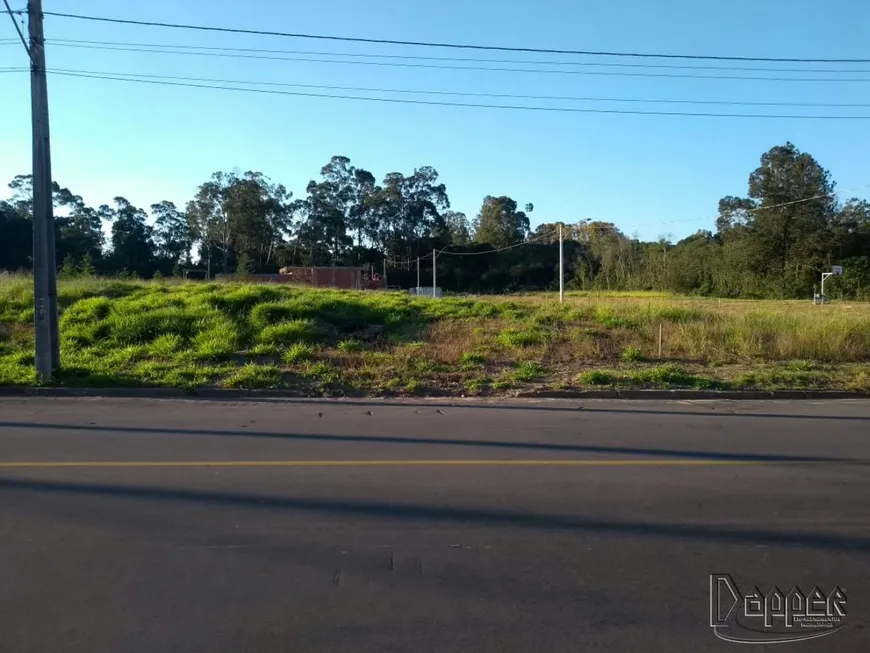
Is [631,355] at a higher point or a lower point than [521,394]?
higher

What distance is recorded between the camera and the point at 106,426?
29.8 ft

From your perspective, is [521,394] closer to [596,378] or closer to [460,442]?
[596,378]

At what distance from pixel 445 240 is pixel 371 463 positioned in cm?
8760

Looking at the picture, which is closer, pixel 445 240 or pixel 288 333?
pixel 288 333

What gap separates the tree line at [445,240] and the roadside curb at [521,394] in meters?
47.8

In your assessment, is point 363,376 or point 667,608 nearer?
point 667,608

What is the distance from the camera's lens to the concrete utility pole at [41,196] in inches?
510

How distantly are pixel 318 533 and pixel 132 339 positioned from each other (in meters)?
13.9

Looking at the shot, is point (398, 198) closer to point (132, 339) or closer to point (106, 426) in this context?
point (132, 339)

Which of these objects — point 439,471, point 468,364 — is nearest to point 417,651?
point 439,471

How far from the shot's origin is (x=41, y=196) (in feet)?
42.8

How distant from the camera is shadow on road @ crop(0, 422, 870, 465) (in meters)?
7.31

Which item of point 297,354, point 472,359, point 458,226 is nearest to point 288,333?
point 297,354

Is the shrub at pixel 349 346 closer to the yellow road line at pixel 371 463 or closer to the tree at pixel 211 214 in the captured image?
the yellow road line at pixel 371 463
